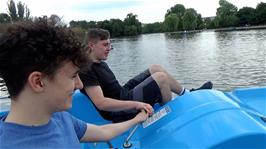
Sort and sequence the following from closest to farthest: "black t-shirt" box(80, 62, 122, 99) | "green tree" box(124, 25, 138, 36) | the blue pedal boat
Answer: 1. the blue pedal boat
2. "black t-shirt" box(80, 62, 122, 99)
3. "green tree" box(124, 25, 138, 36)

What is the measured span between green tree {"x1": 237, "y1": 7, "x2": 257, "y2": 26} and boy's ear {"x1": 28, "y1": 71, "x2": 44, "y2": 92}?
6841 centimetres

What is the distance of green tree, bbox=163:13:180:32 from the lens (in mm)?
69812

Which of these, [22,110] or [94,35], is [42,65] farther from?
[94,35]

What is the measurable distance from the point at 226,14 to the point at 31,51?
237 ft

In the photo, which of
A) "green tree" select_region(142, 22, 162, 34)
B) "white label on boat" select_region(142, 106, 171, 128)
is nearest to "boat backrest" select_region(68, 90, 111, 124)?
"white label on boat" select_region(142, 106, 171, 128)

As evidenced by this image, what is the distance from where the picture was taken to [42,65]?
1.19 meters

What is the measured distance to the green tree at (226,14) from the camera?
67312 mm

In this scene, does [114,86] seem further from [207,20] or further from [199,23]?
Answer: [207,20]

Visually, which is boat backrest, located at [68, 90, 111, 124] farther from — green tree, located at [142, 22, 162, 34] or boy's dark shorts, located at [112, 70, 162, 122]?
green tree, located at [142, 22, 162, 34]

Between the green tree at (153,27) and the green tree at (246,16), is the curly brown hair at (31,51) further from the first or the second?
the green tree at (153,27)

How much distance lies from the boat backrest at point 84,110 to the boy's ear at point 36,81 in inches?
88.3

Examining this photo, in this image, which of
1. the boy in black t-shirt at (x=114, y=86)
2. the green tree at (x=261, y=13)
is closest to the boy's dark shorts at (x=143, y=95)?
the boy in black t-shirt at (x=114, y=86)

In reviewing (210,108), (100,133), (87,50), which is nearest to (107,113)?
(210,108)

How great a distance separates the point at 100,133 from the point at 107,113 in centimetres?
150
